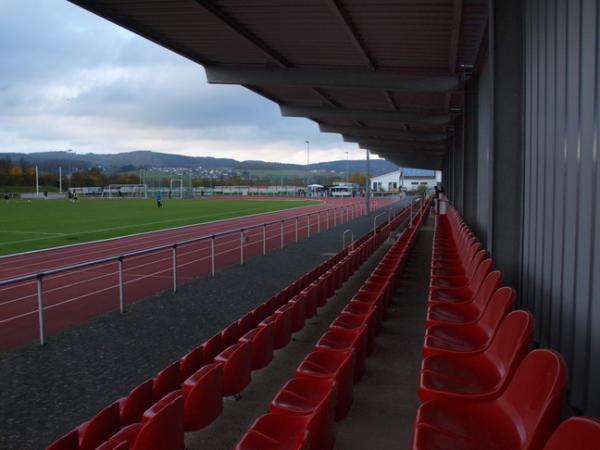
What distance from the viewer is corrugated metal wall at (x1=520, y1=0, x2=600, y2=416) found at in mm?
2916

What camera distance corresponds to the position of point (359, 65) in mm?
10805

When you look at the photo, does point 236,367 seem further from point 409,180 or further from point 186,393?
point 409,180

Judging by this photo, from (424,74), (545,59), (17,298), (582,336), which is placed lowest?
(17,298)

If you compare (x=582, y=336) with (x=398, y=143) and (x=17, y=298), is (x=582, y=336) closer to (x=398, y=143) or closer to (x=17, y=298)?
(x=17, y=298)

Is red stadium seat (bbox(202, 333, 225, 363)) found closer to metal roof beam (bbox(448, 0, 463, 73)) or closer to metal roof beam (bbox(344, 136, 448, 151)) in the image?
metal roof beam (bbox(448, 0, 463, 73))

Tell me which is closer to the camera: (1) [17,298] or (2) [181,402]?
(2) [181,402]

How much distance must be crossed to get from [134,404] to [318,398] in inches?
49.8

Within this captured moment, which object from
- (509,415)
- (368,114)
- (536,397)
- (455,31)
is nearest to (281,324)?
(509,415)

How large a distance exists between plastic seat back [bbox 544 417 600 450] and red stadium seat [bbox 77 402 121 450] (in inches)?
97.6

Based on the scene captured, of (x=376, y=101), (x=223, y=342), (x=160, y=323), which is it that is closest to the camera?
(x=223, y=342)

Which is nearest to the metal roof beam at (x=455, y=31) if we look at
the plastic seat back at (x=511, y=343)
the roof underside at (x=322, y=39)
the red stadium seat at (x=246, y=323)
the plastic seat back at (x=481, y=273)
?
the roof underside at (x=322, y=39)

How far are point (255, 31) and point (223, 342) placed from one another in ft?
19.9

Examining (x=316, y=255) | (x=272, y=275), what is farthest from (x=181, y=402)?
(x=316, y=255)

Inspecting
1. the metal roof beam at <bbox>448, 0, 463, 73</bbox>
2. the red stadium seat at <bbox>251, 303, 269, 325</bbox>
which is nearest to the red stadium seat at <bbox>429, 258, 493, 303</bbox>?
the red stadium seat at <bbox>251, 303, 269, 325</bbox>
